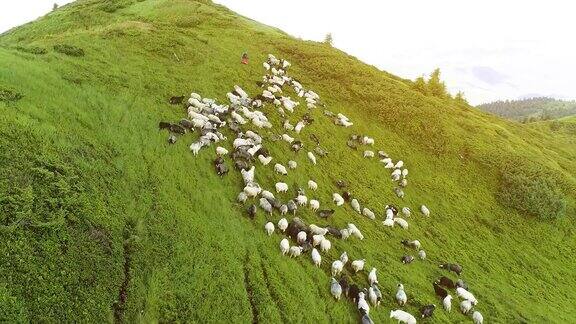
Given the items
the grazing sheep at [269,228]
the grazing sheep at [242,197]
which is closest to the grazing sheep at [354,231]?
the grazing sheep at [269,228]

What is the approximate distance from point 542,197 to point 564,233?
3326 mm

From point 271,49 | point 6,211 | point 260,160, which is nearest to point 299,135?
point 260,160

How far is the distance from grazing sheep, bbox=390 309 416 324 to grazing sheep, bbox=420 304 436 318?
3.82ft

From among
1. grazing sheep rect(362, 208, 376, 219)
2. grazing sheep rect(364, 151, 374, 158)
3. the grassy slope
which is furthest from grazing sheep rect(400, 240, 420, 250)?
grazing sheep rect(364, 151, 374, 158)

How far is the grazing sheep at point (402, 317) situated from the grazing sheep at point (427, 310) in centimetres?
116

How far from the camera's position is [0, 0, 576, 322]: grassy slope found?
48.1 feet

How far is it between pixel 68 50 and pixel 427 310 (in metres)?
26.1

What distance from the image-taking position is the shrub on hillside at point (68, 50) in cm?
2834

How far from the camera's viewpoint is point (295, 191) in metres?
25.5

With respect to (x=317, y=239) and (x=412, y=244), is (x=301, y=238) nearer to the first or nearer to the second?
(x=317, y=239)

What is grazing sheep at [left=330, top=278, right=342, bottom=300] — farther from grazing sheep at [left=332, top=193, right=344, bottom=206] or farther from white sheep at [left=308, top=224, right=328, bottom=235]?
grazing sheep at [left=332, top=193, right=344, bottom=206]

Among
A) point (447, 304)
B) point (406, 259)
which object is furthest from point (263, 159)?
point (447, 304)

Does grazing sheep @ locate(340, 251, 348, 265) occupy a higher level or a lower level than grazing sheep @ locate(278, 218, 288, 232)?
lower

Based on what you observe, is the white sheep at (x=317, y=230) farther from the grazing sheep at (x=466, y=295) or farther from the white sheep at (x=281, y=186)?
the grazing sheep at (x=466, y=295)
